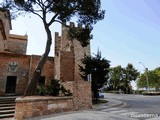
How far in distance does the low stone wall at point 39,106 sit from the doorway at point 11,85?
9.72m

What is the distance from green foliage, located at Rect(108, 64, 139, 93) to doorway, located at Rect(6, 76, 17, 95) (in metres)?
33.9

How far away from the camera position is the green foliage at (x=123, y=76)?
4756 cm

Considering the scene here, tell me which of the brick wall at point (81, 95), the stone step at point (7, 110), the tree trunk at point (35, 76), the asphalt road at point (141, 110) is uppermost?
the tree trunk at point (35, 76)

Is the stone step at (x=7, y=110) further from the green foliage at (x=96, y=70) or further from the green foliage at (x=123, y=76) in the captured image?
the green foliage at (x=123, y=76)

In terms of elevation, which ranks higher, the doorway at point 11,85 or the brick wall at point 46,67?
the brick wall at point 46,67

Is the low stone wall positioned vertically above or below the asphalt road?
above

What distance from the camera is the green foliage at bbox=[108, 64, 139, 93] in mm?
47562

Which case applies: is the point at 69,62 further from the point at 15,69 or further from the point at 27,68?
Result: the point at 15,69

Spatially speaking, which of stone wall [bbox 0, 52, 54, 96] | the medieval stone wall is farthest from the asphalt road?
the medieval stone wall

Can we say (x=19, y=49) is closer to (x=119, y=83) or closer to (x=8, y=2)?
(x=8, y=2)

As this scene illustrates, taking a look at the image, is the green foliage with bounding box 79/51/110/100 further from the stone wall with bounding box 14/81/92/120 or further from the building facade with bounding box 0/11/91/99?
the stone wall with bounding box 14/81/92/120

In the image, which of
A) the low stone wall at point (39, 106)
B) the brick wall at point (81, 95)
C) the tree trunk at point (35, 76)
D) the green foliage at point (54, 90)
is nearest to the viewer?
the low stone wall at point (39, 106)

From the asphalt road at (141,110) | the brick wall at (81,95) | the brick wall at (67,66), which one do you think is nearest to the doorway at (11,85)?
the brick wall at (67,66)

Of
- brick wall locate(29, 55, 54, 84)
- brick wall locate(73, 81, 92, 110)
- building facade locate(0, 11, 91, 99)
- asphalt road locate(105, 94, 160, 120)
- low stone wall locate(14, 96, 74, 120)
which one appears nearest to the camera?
low stone wall locate(14, 96, 74, 120)
